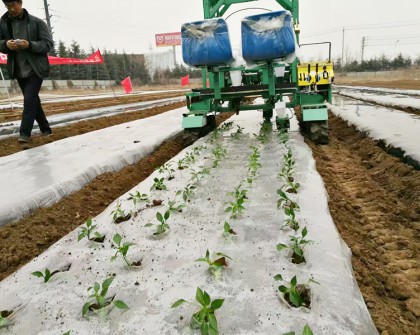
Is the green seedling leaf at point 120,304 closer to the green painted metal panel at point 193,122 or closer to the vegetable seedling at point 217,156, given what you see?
the vegetable seedling at point 217,156

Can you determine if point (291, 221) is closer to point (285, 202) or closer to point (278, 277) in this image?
point (285, 202)

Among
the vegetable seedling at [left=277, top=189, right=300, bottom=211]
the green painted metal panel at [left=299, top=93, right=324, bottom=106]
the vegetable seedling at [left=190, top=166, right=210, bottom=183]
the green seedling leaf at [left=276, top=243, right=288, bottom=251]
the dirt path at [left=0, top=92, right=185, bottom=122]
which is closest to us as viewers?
the green seedling leaf at [left=276, top=243, right=288, bottom=251]

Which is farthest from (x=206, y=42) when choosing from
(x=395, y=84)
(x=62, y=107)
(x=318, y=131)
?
(x=395, y=84)

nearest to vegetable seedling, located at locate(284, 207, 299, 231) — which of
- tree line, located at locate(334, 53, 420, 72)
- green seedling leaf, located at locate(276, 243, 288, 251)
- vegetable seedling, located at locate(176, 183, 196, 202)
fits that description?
green seedling leaf, located at locate(276, 243, 288, 251)

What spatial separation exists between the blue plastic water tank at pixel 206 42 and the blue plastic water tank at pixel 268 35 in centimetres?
32

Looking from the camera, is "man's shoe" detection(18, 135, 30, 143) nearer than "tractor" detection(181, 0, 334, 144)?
No

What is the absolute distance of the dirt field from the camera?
1.79 meters

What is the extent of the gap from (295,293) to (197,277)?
51cm

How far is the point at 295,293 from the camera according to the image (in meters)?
1.52

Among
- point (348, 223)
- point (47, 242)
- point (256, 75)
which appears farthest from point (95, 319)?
point (256, 75)

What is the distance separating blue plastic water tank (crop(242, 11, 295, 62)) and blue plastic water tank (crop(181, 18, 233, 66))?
0.32 meters

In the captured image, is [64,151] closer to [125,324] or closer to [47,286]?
[47,286]

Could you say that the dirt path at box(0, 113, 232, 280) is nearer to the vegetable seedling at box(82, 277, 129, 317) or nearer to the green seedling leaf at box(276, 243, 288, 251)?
the vegetable seedling at box(82, 277, 129, 317)

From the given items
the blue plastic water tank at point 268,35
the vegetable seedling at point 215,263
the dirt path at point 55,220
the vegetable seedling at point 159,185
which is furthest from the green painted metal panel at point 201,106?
the vegetable seedling at point 215,263
